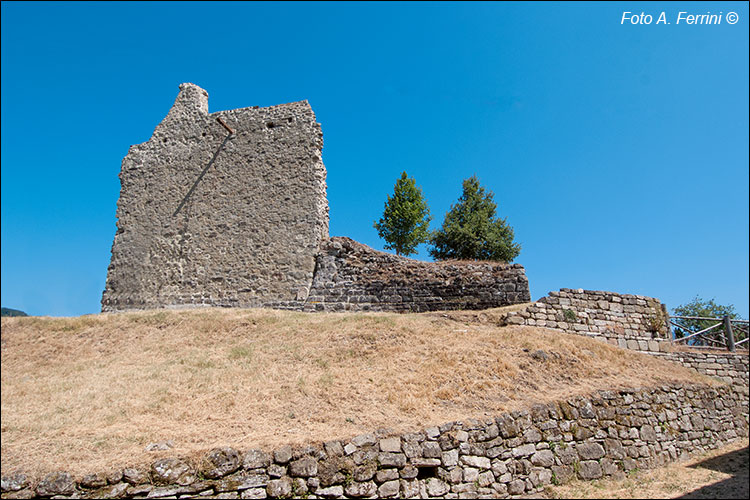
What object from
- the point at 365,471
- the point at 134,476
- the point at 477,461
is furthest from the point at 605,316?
the point at 134,476

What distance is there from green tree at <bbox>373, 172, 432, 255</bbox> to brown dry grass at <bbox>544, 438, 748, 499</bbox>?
709 inches

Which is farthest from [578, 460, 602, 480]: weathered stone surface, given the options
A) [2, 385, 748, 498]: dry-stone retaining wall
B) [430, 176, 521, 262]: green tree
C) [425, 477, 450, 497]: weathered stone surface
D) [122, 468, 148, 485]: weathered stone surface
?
[430, 176, 521, 262]: green tree

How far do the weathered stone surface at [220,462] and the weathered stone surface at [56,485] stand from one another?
5.55 feet

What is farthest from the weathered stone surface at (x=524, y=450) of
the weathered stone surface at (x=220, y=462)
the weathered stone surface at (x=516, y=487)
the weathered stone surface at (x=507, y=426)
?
the weathered stone surface at (x=220, y=462)

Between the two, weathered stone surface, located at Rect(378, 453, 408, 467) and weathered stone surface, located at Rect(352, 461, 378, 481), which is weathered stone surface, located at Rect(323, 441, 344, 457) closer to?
weathered stone surface, located at Rect(352, 461, 378, 481)

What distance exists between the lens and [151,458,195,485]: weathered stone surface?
6.43 m

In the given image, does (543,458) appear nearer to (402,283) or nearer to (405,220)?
(402,283)

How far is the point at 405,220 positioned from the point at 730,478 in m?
19.6

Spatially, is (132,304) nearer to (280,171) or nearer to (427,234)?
(280,171)

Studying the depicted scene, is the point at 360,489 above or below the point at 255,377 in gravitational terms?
below

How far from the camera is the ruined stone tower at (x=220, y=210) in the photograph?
15.8 meters

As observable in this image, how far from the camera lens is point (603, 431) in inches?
364

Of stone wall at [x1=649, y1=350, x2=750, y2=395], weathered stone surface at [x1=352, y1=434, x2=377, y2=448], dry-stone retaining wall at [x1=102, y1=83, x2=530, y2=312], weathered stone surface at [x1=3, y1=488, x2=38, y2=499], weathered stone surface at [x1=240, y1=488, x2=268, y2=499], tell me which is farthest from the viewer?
dry-stone retaining wall at [x1=102, y1=83, x2=530, y2=312]

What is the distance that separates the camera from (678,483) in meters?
8.66
